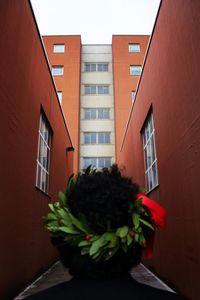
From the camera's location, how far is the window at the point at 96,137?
20969 millimetres

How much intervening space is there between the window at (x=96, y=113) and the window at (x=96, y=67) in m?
3.59

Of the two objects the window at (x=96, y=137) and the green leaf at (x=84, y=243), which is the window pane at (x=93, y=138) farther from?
the green leaf at (x=84, y=243)

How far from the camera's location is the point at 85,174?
1.47 m

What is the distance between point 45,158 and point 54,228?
713 centimetres

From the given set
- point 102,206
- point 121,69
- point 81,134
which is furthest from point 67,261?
point 121,69

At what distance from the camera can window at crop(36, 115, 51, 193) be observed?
24.7ft

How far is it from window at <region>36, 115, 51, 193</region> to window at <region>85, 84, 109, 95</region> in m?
14.0

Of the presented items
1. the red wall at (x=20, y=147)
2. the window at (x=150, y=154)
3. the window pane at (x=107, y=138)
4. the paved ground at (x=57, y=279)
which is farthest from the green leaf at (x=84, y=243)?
the window pane at (x=107, y=138)

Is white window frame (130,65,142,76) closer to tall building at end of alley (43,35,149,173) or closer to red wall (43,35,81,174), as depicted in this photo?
tall building at end of alley (43,35,149,173)

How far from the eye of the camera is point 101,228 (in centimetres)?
127

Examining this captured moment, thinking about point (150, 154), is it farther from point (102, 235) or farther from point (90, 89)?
point (90, 89)

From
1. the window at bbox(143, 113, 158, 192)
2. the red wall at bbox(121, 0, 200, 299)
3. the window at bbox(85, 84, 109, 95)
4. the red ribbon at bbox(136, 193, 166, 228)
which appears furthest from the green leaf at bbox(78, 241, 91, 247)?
the window at bbox(85, 84, 109, 95)

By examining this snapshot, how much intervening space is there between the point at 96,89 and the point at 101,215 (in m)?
21.9

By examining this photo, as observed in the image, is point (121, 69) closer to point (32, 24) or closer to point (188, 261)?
point (32, 24)
